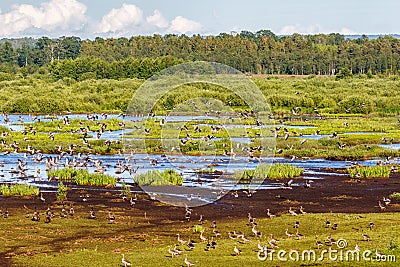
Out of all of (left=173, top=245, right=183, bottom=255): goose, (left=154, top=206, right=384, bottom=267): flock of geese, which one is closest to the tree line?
(left=154, top=206, right=384, bottom=267): flock of geese

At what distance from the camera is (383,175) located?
40.7 metres

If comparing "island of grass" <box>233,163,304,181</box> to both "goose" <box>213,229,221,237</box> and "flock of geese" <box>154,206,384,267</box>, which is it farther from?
"goose" <box>213,229,221,237</box>

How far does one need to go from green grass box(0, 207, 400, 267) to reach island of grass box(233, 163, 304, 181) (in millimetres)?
10529

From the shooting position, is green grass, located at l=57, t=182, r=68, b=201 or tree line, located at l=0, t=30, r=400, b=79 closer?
green grass, located at l=57, t=182, r=68, b=201

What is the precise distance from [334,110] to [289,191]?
61.3 metres

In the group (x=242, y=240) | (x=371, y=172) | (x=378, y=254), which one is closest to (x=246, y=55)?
(x=371, y=172)

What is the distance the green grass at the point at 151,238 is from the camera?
869 inches

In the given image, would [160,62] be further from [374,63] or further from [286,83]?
[374,63]

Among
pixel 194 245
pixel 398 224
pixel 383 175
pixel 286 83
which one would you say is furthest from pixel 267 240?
pixel 286 83

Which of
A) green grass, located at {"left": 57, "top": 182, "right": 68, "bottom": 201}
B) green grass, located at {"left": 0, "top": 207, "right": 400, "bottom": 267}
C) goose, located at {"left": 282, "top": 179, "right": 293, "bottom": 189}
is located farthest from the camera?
goose, located at {"left": 282, "top": 179, "right": 293, "bottom": 189}

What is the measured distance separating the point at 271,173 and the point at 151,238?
16041 mm

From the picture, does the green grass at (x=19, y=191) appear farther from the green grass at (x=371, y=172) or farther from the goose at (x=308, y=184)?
the green grass at (x=371, y=172)

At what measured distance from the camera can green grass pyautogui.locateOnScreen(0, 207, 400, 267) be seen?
72.4 ft

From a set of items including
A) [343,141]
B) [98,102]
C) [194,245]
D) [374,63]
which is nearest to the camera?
[194,245]
